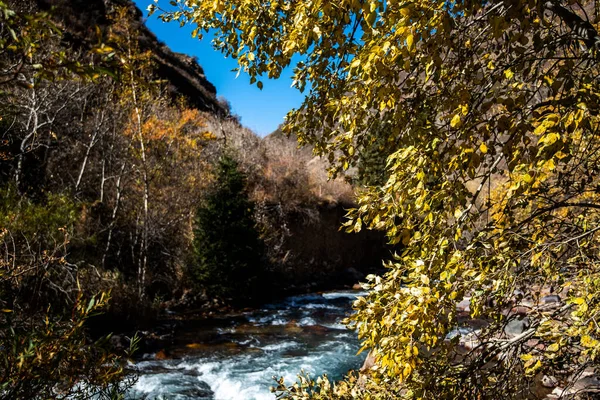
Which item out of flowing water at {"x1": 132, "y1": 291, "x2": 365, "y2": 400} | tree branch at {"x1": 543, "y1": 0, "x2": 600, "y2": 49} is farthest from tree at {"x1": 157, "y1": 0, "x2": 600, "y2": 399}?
flowing water at {"x1": 132, "y1": 291, "x2": 365, "y2": 400}

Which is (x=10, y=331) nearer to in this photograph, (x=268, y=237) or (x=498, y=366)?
(x=498, y=366)

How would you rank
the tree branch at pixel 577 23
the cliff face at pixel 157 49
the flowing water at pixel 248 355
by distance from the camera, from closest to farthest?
the tree branch at pixel 577 23
the flowing water at pixel 248 355
the cliff face at pixel 157 49

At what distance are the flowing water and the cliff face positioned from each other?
13631mm

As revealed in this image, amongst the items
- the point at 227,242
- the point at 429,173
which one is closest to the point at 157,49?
the point at 227,242

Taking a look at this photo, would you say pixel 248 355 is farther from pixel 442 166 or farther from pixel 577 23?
pixel 577 23

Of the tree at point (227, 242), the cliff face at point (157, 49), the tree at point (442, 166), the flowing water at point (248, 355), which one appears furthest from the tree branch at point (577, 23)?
the cliff face at point (157, 49)

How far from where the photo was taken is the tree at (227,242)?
14117 millimetres

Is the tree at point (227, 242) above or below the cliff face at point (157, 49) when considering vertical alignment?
below

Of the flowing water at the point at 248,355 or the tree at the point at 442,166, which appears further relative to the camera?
the flowing water at the point at 248,355

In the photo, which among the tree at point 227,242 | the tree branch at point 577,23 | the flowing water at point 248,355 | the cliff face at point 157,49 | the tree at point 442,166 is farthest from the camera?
the cliff face at point 157,49

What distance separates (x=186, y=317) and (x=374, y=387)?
11.2 metres

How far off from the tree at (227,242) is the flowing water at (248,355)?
1199 mm

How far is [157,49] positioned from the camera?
1492 inches

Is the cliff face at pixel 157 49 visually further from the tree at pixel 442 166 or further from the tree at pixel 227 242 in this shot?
the tree at pixel 442 166
